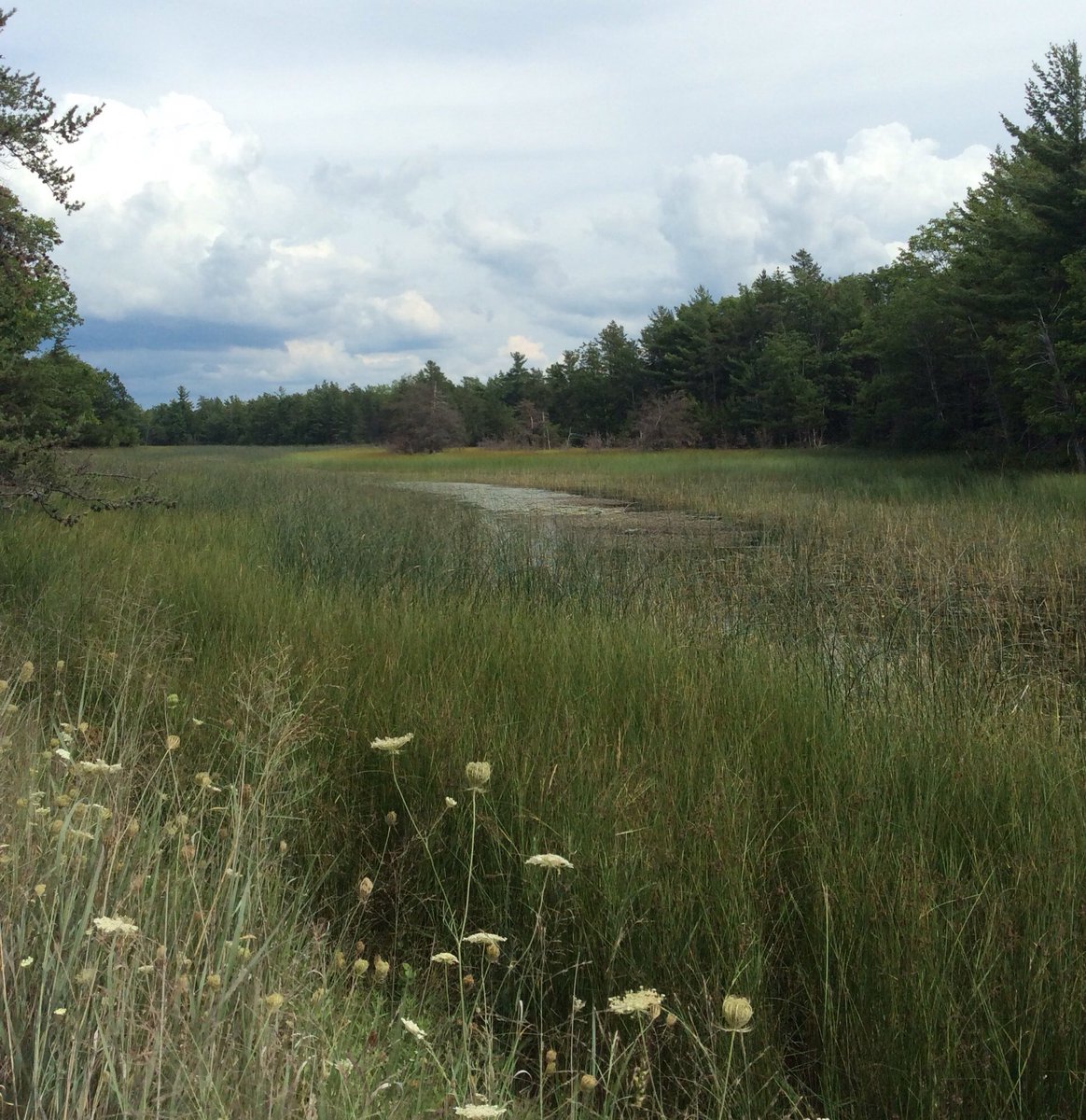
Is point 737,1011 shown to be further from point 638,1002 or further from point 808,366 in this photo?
point 808,366

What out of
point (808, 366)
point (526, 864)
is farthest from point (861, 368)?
point (526, 864)

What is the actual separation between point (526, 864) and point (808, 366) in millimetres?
42308

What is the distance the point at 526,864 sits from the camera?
2125 mm

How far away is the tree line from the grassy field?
3100 mm

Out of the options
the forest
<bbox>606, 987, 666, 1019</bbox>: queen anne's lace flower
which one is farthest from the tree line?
<bbox>606, 987, 666, 1019</bbox>: queen anne's lace flower

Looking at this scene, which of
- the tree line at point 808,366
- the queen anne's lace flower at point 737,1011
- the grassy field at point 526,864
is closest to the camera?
the queen anne's lace flower at point 737,1011

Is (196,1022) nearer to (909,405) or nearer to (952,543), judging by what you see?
(952,543)

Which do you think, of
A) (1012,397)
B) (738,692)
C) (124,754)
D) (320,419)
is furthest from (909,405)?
(320,419)

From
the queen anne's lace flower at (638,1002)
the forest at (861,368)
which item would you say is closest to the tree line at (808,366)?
the forest at (861,368)

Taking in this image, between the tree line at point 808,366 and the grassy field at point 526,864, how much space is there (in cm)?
310

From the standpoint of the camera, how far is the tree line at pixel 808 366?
55.0 ft

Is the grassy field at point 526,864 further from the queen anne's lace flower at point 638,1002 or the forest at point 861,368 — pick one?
the forest at point 861,368

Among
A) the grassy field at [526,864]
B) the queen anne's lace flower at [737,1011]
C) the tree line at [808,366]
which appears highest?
the tree line at [808,366]

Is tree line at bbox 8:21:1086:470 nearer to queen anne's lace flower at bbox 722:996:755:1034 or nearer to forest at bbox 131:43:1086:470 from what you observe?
forest at bbox 131:43:1086:470
